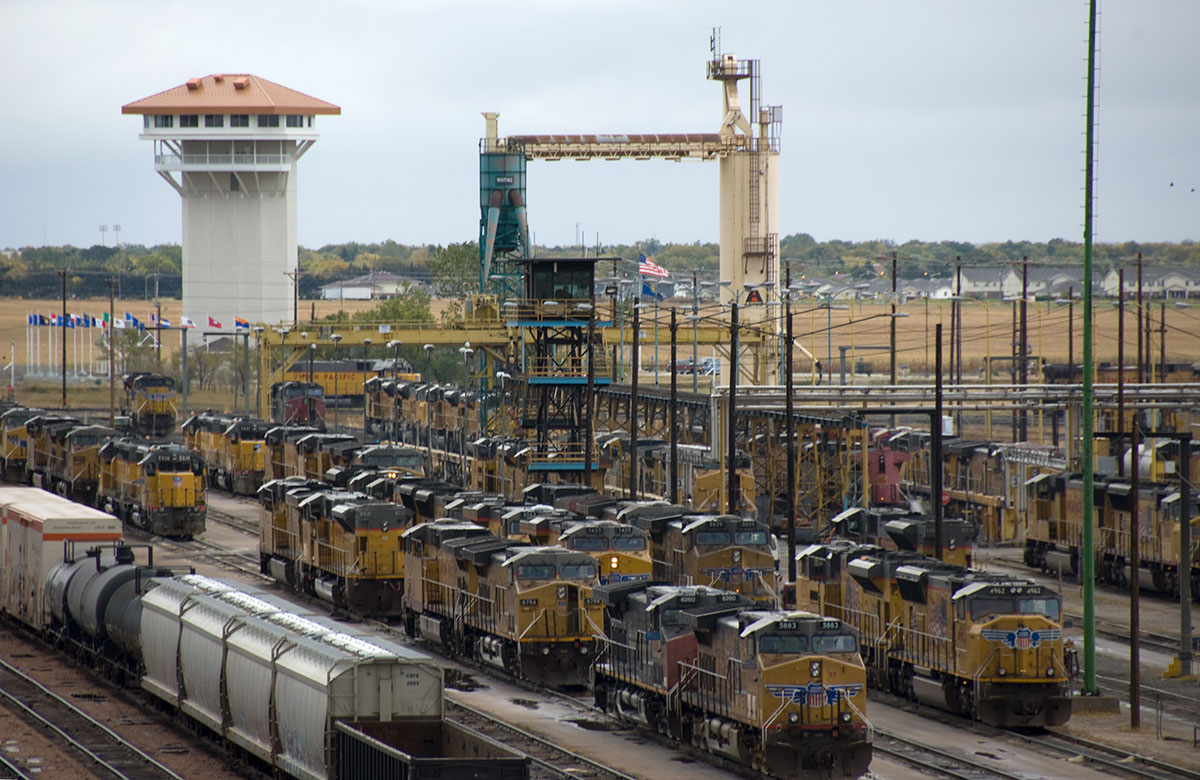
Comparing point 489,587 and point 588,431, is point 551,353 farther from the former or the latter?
point 489,587

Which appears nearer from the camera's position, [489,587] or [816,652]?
[816,652]

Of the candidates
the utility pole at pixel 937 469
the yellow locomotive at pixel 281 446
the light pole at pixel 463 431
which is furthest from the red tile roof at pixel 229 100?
the utility pole at pixel 937 469

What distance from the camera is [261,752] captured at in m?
31.1

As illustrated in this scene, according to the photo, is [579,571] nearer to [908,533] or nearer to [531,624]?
[531,624]

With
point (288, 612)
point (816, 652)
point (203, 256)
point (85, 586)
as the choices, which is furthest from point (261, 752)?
point (203, 256)

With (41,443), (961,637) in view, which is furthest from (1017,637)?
(41,443)

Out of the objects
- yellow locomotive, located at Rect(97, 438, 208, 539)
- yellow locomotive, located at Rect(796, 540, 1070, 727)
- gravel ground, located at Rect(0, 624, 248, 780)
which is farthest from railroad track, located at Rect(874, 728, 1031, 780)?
yellow locomotive, located at Rect(97, 438, 208, 539)

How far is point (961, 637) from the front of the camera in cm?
3700

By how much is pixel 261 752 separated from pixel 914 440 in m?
50.3

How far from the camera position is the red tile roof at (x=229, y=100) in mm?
153625

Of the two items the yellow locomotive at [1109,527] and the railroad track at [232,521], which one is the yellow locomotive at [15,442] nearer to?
the railroad track at [232,521]

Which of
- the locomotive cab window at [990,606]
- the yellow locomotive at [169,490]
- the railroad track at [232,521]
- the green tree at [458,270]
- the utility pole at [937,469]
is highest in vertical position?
the green tree at [458,270]

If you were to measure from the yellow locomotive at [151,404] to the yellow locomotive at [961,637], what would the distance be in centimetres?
7223

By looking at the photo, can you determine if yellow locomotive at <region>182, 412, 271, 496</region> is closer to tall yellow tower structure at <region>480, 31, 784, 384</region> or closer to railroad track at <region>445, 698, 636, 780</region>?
tall yellow tower structure at <region>480, 31, 784, 384</region>
